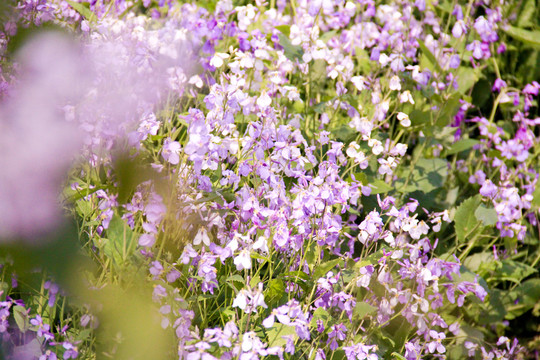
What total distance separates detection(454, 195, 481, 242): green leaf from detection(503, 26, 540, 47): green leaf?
1.39 meters

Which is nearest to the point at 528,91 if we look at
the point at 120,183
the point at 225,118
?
the point at 225,118

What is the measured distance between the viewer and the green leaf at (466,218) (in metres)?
2.32

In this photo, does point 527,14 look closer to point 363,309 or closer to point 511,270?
point 511,270

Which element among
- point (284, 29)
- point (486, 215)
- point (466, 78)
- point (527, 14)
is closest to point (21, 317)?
point (486, 215)

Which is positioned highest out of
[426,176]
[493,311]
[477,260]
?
[426,176]

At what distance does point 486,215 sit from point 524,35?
1.61 meters

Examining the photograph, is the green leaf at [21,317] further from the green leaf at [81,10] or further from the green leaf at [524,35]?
the green leaf at [524,35]

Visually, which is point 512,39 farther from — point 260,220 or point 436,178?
point 260,220

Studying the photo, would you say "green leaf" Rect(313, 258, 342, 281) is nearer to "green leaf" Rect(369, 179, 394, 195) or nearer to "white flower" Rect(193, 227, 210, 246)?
"white flower" Rect(193, 227, 210, 246)

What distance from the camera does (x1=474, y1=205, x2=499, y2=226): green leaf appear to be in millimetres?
2168

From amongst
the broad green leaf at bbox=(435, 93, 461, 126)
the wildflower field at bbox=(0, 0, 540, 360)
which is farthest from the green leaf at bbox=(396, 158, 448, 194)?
the broad green leaf at bbox=(435, 93, 461, 126)

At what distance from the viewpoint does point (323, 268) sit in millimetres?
1712

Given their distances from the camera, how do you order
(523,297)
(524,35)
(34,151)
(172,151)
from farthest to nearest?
(524,35) < (523,297) < (172,151) < (34,151)

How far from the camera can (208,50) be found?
2.29m
